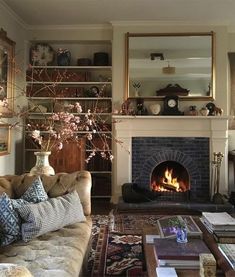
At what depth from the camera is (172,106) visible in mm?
5039

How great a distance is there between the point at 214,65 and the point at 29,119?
119 inches

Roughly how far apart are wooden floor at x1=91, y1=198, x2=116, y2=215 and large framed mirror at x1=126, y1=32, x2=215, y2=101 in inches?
66.7

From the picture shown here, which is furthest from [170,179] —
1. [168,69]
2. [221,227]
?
[221,227]

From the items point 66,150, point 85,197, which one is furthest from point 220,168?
point 85,197

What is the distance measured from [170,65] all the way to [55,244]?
370 centimetres

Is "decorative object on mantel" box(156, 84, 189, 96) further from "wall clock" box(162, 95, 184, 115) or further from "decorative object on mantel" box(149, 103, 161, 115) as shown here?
"decorative object on mantel" box(149, 103, 161, 115)

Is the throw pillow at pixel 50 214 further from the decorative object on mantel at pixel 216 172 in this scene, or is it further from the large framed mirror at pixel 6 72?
the decorative object on mantel at pixel 216 172

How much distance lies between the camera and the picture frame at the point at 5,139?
4.42 metres

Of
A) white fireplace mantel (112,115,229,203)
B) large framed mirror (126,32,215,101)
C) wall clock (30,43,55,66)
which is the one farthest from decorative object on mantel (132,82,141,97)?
wall clock (30,43,55,66)

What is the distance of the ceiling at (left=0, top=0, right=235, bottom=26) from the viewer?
424cm

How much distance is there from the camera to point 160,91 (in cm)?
511

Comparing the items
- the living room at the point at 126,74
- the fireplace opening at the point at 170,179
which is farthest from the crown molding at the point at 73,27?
the fireplace opening at the point at 170,179

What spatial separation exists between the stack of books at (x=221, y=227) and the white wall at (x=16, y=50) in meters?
3.09

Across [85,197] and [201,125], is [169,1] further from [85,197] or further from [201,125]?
[85,197]
